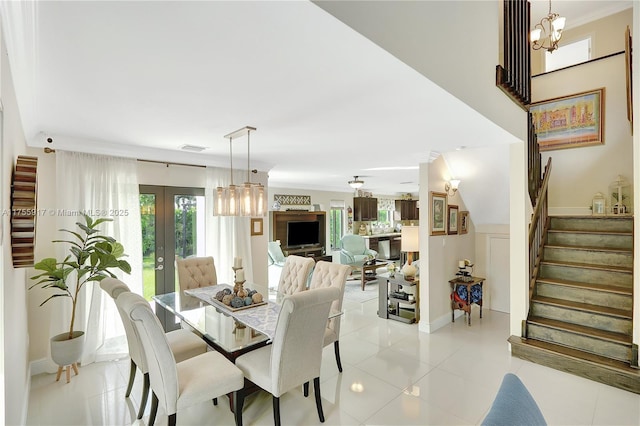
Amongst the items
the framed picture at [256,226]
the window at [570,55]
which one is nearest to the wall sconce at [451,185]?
the framed picture at [256,226]

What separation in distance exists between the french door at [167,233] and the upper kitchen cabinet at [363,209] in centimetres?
568

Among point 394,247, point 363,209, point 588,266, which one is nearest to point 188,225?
point 588,266

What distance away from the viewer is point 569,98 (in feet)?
14.7

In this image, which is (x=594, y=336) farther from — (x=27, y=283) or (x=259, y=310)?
(x=27, y=283)

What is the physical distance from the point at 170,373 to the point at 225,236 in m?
2.41

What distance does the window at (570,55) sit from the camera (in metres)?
4.87

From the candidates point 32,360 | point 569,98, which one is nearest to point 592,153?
point 569,98

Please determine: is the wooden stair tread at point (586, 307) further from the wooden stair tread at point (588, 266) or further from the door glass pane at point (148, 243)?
the door glass pane at point (148, 243)

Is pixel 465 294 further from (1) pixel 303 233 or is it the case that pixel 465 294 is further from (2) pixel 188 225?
(1) pixel 303 233

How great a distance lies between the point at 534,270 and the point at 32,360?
17.6 feet

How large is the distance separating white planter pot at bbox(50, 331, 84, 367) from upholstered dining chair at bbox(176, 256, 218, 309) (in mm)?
897

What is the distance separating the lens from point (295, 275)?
3.56 m

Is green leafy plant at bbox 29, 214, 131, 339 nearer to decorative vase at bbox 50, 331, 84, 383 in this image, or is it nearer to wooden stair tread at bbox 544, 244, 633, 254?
decorative vase at bbox 50, 331, 84, 383

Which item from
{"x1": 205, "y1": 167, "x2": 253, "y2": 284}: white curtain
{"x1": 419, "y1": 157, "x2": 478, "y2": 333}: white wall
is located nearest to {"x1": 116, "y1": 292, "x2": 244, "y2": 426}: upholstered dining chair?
{"x1": 205, "y1": 167, "x2": 253, "y2": 284}: white curtain
